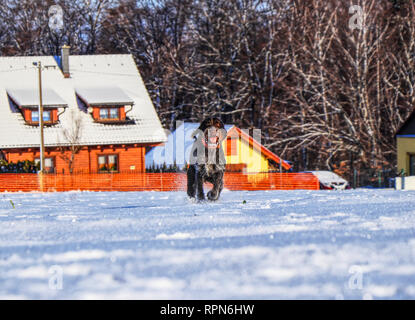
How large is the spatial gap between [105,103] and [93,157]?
3635 mm

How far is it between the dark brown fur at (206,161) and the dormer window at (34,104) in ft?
92.4

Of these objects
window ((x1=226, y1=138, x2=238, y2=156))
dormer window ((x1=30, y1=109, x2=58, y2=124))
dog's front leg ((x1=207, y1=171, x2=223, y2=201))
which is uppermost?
dormer window ((x1=30, y1=109, x2=58, y2=124))

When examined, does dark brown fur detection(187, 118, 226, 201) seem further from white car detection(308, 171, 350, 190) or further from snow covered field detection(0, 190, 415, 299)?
white car detection(308, 171, 350, 190)

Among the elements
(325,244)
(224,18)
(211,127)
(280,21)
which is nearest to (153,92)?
(224,18)

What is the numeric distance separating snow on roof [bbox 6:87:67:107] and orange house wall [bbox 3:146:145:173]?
2961 mm

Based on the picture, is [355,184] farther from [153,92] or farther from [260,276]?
[260,276]

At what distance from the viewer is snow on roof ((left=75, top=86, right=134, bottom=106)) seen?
39.7 meters

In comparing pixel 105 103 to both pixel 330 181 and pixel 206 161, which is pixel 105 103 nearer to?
pixel 330 181

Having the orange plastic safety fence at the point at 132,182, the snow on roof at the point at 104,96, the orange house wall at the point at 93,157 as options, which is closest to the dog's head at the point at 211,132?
the orange plastic safety fence at the point at 132,182

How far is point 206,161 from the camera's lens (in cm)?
1094

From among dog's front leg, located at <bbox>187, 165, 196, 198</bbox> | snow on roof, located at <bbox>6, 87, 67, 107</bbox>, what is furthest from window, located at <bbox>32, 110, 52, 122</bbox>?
dog's front leg, located at <bbox>187, 165, 196, 198</bbox>

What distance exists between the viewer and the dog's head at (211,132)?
10352mm

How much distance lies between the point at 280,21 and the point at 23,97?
1846 cm

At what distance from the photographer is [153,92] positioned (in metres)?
52.9
